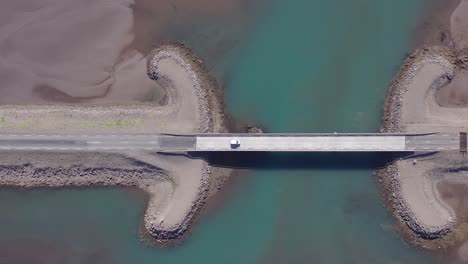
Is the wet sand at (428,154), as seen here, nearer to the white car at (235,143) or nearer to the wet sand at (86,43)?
the white car at (235,143)

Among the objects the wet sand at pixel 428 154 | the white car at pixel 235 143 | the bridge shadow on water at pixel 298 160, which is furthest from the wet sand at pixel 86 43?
the wet sand at pixel 428 154

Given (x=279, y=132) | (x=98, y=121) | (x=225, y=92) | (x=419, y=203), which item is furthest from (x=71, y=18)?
(x=419, y=203)

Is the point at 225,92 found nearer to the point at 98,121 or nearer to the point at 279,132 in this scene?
the point at 279,132

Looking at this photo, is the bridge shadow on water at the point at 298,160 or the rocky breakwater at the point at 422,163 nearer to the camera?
the rocky breakwater at the point at 422,163

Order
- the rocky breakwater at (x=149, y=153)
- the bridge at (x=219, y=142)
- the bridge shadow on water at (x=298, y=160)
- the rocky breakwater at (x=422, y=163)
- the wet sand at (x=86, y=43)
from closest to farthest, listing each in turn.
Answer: the bridge at (x=219, y=142), the rocky breakwater at (x=422, y=163), the rocky breakwater at (x=149, y=153), the bridge shadow on water at (x=298, y=160), the wet sand at (x=86, y=43)

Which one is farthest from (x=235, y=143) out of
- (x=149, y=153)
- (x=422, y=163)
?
(x=422, y=163)

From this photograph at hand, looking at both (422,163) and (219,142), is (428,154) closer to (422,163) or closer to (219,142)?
(422,163)
